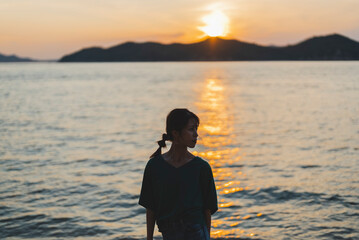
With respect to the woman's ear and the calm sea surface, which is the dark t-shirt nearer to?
the woman's ear

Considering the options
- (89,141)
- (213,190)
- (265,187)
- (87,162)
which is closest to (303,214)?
(265,187)

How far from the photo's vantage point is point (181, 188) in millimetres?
3523

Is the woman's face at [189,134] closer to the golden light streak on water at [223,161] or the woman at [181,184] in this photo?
the woman at [181,184]

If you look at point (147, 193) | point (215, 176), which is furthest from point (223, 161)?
point (147, 193)

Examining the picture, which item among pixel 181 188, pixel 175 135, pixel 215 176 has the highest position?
pixel 175 135

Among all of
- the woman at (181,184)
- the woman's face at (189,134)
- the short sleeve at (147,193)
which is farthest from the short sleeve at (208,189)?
the short sleeve at (147,193)

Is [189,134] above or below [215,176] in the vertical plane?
above

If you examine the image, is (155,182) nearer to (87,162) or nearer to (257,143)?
(87,162)

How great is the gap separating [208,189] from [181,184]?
278mm

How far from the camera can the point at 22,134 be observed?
89.2 ft

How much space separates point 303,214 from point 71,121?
2611 centimetres

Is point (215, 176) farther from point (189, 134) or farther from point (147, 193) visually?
point (189, 134)

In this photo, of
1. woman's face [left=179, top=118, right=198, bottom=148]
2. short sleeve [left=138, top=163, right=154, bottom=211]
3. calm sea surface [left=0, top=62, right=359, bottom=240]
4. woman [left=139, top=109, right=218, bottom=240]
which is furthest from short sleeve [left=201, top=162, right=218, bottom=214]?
calm sea surface [left=0, top=62, right=359, bottom=240]

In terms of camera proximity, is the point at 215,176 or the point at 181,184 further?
the point at 215,176
